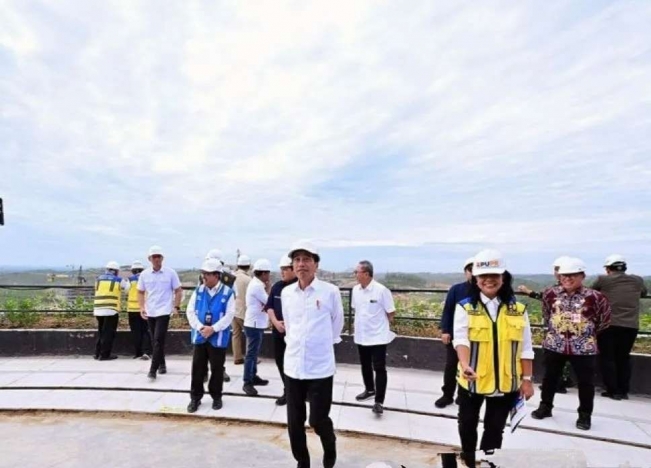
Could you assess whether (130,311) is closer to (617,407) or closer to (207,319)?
(207,319)

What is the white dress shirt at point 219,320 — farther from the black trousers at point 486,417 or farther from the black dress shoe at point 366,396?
the black trousers at point 486,417

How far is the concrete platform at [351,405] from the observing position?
4379 millimetres

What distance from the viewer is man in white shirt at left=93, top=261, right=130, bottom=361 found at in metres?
7.59

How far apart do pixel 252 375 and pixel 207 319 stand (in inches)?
45.9

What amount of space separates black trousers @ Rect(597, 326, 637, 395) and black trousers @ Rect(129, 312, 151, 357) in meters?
6.83

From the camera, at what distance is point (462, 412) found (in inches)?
130

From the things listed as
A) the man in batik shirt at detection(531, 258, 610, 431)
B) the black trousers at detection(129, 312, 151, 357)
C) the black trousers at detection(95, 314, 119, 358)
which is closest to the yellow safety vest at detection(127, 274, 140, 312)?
the black trousers at detection(129, 312, 151, 357)

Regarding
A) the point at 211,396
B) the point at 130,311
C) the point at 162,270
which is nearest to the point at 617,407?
the point at 211,396

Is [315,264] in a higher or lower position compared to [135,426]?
higher

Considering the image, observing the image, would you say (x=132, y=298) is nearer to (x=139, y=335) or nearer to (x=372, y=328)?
(x=139, y=335)

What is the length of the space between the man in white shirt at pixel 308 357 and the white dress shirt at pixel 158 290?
3.46m

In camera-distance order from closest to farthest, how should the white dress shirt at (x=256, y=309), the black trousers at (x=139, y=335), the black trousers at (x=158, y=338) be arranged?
the white dress shirt at (x=256, y=309)
the black trousers at (x=158, y=338)
the black trousers at (x=139, y=335)

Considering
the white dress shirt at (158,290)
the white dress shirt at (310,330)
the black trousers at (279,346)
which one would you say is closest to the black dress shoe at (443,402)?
the black trousers at (279,346)

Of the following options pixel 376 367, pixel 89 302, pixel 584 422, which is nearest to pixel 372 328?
pixel 376 367
